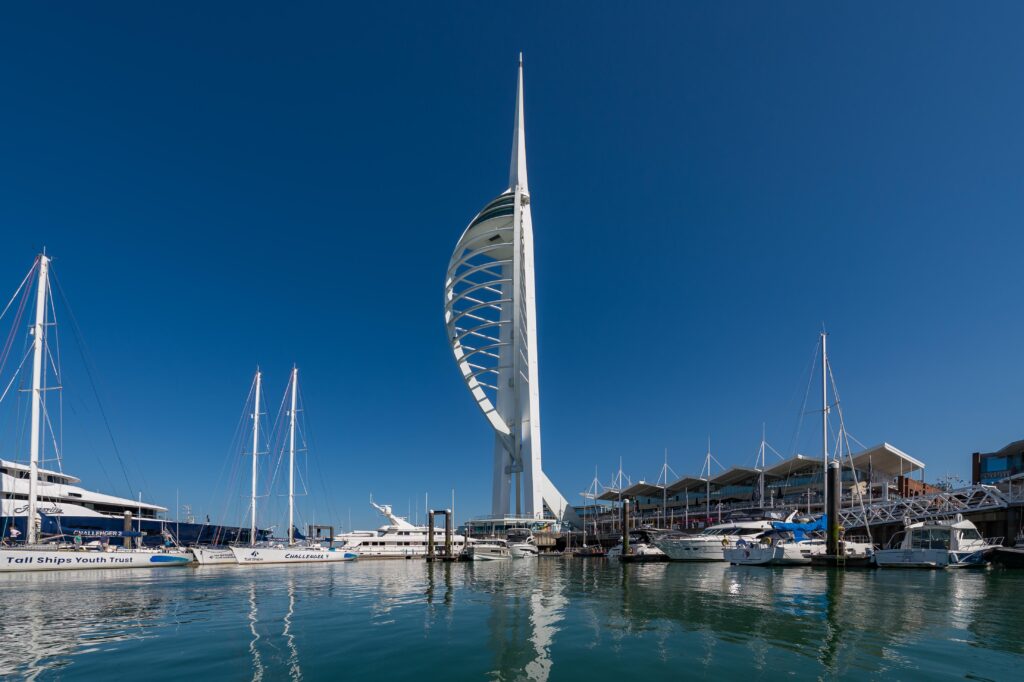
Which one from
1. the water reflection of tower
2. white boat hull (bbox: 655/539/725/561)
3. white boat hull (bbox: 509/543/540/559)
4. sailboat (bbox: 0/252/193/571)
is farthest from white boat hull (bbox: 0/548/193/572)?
white boat hull (bbox: 655/539/725/561)

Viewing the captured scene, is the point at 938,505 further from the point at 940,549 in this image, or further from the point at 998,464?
the point at 998,464

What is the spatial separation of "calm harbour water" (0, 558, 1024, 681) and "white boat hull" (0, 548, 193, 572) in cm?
1372

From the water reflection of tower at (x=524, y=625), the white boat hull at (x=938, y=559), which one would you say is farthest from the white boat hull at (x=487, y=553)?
the white boat hull at (x=938, y=559)

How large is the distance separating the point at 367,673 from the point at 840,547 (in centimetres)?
3469

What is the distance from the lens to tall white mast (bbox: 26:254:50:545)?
123ft

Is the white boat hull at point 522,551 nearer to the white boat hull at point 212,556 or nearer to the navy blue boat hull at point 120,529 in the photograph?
the white boat hull at point 212,556

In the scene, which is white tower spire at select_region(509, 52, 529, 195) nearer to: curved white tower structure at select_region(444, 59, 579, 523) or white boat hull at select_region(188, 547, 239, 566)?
curved white tower structure at select_region(444, 59, 579, 523)

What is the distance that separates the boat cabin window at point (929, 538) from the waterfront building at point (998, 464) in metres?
22.0

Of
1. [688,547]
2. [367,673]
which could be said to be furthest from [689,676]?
[688,547]

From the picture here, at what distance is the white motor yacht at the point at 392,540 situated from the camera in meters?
70.2

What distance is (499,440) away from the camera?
259 feet

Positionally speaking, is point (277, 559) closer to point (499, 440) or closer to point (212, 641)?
point (499, 440)

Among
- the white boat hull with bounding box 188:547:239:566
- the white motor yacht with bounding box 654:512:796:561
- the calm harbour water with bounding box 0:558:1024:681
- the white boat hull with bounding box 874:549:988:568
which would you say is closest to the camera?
the calm harbour water with bounding box 0:558:1024:681

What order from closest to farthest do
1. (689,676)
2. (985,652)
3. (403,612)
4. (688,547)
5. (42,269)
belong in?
1. (689,676)
2. (985,652)
3. (403,612)
4. (42,269)
5. (688,547)
